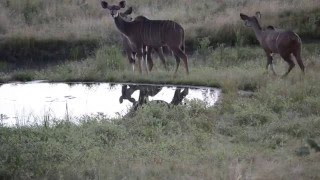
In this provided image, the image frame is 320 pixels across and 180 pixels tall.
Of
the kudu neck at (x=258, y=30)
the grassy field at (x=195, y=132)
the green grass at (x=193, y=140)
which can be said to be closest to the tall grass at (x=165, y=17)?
the grassy field at (x=195, y=132)

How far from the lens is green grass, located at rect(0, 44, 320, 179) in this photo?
767 centimetres

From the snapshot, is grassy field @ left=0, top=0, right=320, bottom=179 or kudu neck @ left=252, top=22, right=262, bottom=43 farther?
kudu neck @ left=252, top=22, right=262, bottom=43

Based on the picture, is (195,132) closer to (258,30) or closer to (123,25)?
(258,30)

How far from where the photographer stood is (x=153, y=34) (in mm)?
15625

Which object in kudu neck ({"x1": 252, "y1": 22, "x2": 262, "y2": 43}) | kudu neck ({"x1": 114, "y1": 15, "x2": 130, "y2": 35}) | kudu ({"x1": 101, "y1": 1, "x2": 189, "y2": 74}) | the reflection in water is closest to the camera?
the reflection in water

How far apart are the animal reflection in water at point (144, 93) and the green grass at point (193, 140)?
0.86m

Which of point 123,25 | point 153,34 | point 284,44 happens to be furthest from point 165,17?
point 284,44

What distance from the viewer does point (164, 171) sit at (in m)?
7.71

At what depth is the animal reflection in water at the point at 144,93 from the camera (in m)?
12.7

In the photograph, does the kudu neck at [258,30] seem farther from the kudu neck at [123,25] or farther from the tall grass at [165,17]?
the tall grass at [165,17]

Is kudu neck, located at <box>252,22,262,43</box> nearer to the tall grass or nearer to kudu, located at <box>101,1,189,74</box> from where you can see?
kudu, located at <box>101,1,189,74</box>

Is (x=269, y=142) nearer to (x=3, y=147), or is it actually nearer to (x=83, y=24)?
(x=3, y=147)

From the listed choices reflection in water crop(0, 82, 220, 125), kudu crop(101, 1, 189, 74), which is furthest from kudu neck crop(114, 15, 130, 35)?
reflection in water crop(0, 82, 220, 125)

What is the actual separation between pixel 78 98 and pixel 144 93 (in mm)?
1422
